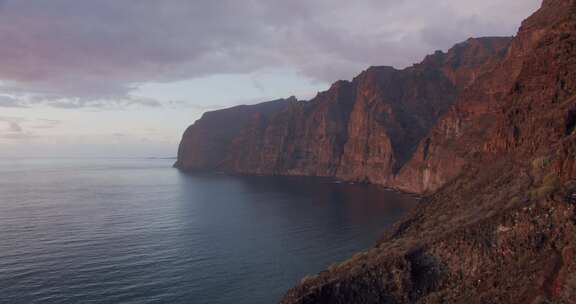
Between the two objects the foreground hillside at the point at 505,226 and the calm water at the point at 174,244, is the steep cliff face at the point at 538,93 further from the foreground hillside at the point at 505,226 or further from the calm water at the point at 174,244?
the calm water at the point at 174,244

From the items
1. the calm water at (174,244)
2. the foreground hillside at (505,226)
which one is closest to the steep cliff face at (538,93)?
the foreground hillside at (505,226)

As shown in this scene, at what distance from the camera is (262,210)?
383ft

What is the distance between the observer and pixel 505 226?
29625 millimetres

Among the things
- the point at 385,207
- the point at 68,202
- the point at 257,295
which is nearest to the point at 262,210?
the point at 385,207

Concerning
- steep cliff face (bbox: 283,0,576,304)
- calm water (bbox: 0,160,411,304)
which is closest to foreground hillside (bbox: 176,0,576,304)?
steep cliff face (bbox: 283,0,576,304)

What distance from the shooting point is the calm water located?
52.9 m

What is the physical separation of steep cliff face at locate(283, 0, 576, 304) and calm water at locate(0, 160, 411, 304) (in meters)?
20.3

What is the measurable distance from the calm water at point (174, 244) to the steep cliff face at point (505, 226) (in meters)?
20.3

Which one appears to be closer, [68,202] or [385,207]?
[385,207]

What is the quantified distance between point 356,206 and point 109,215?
62547mm

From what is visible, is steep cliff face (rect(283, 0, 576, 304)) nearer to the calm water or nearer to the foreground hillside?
the foreground hillside

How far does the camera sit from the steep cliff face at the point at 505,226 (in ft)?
86.6

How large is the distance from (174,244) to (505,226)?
58.7m

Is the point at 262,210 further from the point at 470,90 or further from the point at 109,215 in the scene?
the point at 470,90
